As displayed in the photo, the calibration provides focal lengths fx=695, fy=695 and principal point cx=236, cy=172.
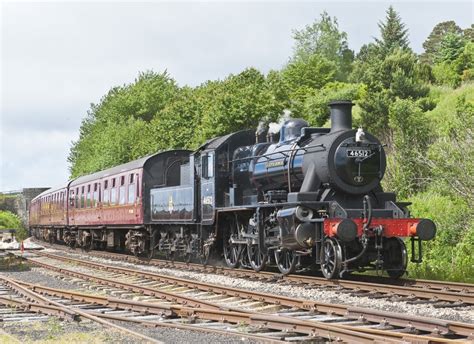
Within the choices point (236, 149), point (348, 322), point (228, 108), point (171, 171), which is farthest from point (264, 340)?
point (228, 108)

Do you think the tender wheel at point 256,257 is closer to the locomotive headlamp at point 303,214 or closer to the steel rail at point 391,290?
the steel rail at point 391,290

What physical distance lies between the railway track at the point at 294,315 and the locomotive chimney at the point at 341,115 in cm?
420

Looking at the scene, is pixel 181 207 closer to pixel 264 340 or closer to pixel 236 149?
pixel 236 149

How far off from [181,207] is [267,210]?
481cm

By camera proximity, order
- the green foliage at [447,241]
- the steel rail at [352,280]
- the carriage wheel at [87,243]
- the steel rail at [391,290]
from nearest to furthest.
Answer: the steel rail at [391,290] → the steel rail at [352,280] → the green foliage at [447,241] → the carriage wheel at [87,243]

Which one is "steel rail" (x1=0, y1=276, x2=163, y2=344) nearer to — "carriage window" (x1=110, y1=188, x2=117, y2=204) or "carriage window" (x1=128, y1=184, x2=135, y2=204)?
"carriage window" (x1=128, y1=184, x2=135, y2=204)

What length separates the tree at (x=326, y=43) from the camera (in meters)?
76.6

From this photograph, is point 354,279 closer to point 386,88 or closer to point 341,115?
point 341,115

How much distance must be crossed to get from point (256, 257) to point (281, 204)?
8.83 ft

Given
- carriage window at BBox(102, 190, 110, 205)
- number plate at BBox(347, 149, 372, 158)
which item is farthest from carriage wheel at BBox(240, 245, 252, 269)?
carriage window at BBox(102, 190, 110, 205)

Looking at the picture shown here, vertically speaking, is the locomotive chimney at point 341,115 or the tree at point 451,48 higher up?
the tree at point 451,48

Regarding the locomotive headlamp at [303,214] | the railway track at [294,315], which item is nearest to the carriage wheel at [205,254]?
the railway track at [294,315]

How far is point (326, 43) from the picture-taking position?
3039 inches

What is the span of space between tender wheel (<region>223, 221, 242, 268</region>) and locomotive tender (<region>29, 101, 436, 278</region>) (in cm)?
3
